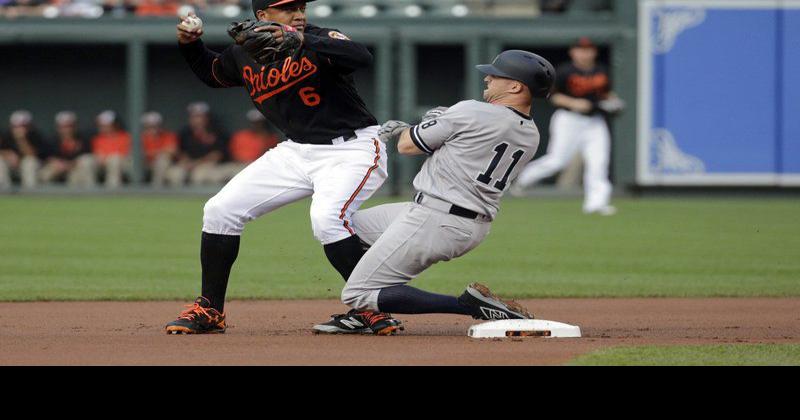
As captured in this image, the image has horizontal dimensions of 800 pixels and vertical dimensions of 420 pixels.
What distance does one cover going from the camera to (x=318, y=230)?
589 centimetres

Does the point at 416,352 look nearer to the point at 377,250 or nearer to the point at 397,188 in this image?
the point at 377,250

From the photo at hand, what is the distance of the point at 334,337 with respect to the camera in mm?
6023

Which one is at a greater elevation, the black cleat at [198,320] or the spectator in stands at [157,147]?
the black cleat at [198,320]

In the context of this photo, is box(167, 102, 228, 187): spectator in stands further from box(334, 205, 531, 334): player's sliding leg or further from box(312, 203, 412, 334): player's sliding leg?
box(334, 205, 531, 334): player's sliding leg

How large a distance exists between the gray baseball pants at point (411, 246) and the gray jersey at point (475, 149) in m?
0.08

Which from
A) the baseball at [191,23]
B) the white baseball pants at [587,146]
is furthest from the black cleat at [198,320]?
the white baseball pants at [587,146]

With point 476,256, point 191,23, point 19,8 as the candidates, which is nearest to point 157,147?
point 19,8

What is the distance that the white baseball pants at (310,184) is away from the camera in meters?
5.93

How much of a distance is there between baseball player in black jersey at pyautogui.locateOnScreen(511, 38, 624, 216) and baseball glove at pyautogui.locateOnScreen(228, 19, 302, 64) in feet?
30.6

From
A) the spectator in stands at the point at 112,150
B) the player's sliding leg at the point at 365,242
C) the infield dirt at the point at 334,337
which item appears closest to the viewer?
the infield dirt at the point at 334,337

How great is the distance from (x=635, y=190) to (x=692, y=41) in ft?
8.04

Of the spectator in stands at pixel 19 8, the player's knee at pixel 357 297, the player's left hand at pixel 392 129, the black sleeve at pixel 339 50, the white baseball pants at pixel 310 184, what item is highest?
the spectator in stands at pixel 19 8

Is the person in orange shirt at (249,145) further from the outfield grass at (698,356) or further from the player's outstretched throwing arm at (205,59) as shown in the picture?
the outfield grass at (698,356)

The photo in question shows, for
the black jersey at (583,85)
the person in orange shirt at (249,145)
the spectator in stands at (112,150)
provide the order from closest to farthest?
1. the black jersey at (583,85)
2. the person in orange shirt at (249,145)
3. the spectator in stands at (112,150)
